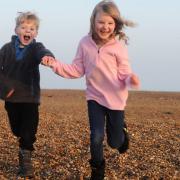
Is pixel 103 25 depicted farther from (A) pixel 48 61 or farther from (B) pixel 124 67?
(A) pixel 48 61

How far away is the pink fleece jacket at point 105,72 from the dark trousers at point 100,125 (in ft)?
0.30

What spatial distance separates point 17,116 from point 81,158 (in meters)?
1.54

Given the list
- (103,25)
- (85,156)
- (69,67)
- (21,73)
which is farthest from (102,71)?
(85,156)

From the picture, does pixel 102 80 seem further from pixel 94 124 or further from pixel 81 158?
pixel 81 158

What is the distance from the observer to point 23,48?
21.7ft

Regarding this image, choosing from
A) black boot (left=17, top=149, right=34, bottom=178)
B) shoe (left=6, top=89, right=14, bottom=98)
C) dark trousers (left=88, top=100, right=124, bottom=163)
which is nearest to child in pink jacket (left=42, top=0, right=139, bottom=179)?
dark trousers (left=88, top=100, right=124, bottom=163)

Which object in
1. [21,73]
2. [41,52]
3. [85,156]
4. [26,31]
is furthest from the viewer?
[85,156]

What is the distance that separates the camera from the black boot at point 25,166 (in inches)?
261

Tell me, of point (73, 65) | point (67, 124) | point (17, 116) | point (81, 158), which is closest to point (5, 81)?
point (17, 116)

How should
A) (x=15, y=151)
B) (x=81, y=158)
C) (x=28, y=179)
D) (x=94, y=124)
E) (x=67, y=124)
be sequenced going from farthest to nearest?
(x=67, y=124), (x=15, y=151), (x=81, y=158), (x=28, y=179), (x=94, y=124)

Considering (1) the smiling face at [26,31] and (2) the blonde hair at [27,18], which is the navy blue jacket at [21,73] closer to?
(1) the smiling face at [26,31]

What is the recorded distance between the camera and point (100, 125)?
612cm

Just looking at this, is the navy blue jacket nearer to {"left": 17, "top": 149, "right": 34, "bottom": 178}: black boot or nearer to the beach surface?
{"left": 17, "top": 149, "right": 34, "bottom": 178}: black boot

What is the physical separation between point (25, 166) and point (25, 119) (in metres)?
0.60
